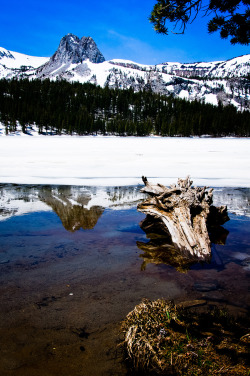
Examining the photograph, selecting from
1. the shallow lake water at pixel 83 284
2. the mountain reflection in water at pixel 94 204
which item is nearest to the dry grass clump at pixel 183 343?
the shallow lake water at pixel 83 284

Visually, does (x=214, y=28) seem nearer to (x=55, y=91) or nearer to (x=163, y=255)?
→ (x=163, y=255)

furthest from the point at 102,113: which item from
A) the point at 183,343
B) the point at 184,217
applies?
the point at 183,343

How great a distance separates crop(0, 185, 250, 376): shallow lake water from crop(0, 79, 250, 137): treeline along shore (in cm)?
7797

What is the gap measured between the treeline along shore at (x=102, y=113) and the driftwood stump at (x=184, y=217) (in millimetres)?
78217

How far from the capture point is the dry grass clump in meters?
1.87

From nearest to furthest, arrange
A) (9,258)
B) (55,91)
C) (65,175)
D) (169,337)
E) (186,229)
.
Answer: (169,337)
(9,258)
(186,229)
(65,175)
(55,91)

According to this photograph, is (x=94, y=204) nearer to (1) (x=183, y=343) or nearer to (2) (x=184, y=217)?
(2) (x=184, y=217)

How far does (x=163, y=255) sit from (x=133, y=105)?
131m

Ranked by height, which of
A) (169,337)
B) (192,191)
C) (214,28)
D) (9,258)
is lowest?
(9,258)

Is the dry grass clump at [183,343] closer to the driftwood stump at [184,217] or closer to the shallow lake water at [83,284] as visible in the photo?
the shallow lake water at [83,284]

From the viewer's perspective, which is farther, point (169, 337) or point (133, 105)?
point (133, 105)

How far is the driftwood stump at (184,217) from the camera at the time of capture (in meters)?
4.53

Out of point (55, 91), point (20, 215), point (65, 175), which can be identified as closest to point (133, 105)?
point (55, 91)

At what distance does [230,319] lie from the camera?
2492mm
